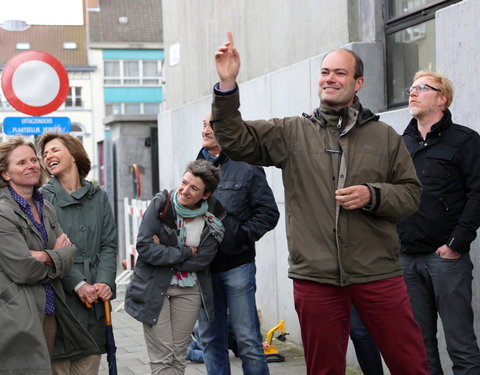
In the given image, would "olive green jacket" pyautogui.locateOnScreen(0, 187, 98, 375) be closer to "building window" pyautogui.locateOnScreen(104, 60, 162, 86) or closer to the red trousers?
the red trousers

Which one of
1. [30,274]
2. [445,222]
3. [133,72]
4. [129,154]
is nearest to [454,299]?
[445,222]

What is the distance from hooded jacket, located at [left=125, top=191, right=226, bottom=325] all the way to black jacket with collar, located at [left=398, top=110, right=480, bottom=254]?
4.28 ft

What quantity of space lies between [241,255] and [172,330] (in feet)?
2.35

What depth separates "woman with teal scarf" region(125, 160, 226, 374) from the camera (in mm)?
5203

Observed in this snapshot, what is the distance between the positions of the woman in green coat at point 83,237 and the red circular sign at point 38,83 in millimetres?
3979

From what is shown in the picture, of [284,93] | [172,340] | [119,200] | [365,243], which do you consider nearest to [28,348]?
[172,340]

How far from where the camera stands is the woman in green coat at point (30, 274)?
4.65 m

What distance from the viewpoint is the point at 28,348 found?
4660 millimetres

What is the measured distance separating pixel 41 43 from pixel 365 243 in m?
64.9

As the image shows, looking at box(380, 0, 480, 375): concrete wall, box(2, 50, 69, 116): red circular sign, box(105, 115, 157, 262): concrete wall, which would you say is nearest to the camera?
box(380, 0, 480, 375): concrete wall

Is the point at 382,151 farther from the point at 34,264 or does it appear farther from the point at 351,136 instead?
the point at 34,264

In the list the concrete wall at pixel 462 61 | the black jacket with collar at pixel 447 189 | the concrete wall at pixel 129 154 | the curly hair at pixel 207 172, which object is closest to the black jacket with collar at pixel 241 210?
the curly hair at pixel 207 172

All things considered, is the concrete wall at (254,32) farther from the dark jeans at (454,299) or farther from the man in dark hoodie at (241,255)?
the dark jeans at (454,299)

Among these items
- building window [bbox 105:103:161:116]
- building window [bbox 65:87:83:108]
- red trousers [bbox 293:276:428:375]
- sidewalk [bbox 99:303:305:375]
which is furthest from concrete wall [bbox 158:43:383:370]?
building window [bbox 105:103:161:116]
